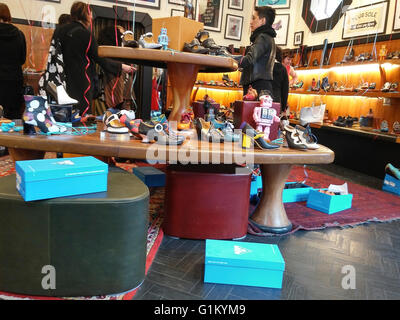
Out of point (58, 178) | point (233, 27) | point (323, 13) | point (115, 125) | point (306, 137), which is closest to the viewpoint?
point (58, 178)

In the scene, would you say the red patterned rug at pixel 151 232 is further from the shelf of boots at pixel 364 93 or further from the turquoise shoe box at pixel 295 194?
the shelf of boots at pixel 364 93

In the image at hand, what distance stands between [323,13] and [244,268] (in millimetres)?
6524

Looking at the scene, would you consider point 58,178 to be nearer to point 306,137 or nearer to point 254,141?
point 254,141

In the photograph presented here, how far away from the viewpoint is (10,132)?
2.13m

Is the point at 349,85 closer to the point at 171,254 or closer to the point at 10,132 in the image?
the point at 171,254

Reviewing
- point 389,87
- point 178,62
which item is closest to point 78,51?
point 178,62

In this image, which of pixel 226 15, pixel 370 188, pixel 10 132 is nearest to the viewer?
pixel 10 132

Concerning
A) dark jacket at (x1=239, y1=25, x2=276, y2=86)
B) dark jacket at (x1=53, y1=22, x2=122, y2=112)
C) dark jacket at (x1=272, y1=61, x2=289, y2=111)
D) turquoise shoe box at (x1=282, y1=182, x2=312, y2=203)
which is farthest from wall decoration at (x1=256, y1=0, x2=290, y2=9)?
dark jacket at (x1=53, y1=22, x2=122, y2=112)

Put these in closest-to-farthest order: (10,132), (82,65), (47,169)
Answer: (47,169) → (10,132) → (82,65)

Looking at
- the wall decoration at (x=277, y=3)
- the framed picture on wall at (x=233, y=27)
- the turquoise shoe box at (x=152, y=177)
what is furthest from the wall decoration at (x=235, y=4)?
the turquoise shoe box at (x=152, y=177)

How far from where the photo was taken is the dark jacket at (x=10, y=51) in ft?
14.3

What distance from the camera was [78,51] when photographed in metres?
3.17
